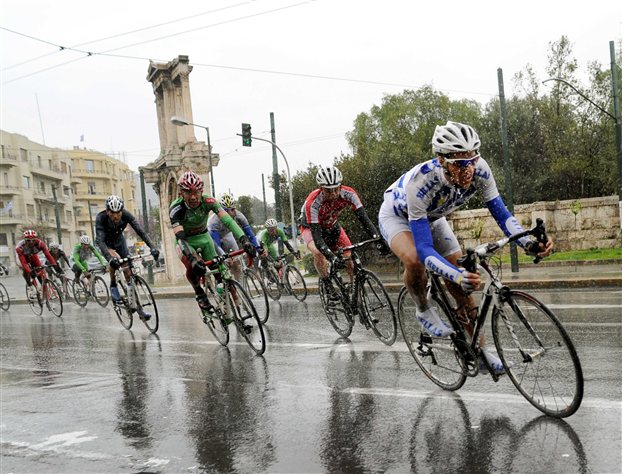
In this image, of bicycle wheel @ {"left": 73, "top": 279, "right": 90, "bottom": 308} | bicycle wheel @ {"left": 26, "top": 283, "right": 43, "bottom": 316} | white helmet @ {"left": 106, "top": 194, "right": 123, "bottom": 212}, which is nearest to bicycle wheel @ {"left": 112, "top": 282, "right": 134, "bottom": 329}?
white helmet @ {"left": 106, "top": 194, "right": 123, "bottom": 212}

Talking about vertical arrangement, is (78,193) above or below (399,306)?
above

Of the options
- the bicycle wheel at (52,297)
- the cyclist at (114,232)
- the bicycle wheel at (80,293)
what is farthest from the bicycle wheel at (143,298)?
the bicycle wheel at (80,293)

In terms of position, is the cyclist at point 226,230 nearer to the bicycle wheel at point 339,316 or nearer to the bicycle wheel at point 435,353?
the bicycle wheel at point 339,316

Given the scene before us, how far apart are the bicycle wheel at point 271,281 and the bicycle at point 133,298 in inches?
144

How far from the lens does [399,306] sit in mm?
6238

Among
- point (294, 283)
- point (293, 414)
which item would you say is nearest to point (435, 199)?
point (293, 414)

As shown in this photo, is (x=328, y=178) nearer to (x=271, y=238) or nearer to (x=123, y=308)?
(x=123, y=308)

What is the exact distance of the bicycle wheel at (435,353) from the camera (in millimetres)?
5141

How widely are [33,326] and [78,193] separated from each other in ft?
362

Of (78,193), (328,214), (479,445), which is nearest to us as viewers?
(479,445)

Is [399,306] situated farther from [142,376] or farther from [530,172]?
[530,172]

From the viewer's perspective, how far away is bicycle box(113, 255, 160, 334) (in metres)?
10.9

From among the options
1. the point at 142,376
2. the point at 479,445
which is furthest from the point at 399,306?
the point at 142,376

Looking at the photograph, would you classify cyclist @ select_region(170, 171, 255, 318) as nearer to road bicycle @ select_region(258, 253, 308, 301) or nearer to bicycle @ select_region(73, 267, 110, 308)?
road bicycle @ select_region(258, 253, 308, 301)
